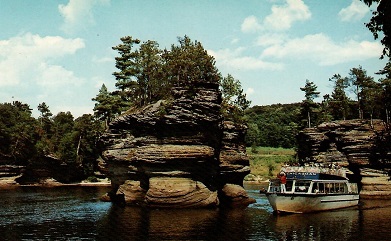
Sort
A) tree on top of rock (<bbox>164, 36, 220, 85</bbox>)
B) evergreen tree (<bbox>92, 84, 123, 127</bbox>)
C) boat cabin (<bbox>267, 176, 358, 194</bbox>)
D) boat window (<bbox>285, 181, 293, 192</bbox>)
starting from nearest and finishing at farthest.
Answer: boat cabin (<bbox>267, 176, 358, 194</bbox>) < boat window (<bbox>285, 181, 293, 192</bbox>) < tree on top of rock (<bbox>164, 36, 220, 85</bbox>) < evergreen tree (<bbox>92, 84, 123, 127</bbox>)

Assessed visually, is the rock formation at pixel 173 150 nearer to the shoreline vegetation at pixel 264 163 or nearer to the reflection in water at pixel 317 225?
the reflection in water at pixel 317 225

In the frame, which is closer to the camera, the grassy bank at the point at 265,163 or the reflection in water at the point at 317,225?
the reflection in water at the point at 317,225

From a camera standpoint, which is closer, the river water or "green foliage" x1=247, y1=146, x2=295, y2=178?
the river water

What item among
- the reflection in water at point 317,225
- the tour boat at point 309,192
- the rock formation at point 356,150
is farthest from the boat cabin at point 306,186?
the rock formation at point 356,150

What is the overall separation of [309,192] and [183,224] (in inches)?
680

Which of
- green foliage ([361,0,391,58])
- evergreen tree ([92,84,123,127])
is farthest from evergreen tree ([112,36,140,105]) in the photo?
green foliage ([361,0,391,58])

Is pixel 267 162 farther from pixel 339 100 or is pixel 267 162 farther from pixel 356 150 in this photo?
pixel 356 150

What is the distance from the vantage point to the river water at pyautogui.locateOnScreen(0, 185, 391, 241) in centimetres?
2955

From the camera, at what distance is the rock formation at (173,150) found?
4516cm

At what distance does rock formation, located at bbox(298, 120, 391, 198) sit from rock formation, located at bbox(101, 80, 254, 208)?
29366 millimetres

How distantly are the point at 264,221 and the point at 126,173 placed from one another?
69.7 ft

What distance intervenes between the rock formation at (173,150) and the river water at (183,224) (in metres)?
2.99

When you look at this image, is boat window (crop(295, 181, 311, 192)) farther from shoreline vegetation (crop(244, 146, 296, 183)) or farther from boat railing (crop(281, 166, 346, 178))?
shoreline vegetation (crop(244, 146, 296, 183))

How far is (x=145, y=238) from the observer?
27922 mm
